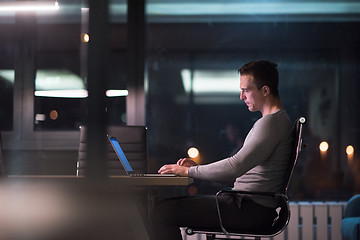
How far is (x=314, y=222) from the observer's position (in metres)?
4.15

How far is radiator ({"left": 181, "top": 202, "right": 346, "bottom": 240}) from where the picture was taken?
4.05 meters

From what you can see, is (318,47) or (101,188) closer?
(101,188)

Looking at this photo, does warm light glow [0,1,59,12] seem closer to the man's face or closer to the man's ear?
the man's face

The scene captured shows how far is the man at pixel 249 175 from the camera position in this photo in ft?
7.58

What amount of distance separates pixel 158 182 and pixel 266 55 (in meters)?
4.52

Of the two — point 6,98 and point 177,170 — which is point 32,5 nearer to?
point 6,98

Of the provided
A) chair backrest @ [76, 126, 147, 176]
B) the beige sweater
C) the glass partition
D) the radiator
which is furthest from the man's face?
the glass partition

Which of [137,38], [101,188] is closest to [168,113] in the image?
[137,38]

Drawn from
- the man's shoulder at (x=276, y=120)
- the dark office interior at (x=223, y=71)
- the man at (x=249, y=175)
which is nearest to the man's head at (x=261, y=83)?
the man at (x=249, y=175)

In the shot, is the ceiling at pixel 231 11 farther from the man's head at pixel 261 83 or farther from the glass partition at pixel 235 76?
the man's head at pixel 261 83

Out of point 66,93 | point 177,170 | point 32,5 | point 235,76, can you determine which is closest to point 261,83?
point 177,170

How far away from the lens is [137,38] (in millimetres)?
4516

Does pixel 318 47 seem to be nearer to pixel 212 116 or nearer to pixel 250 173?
pixel 212 116

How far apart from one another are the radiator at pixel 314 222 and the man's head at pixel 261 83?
1.85 meters
